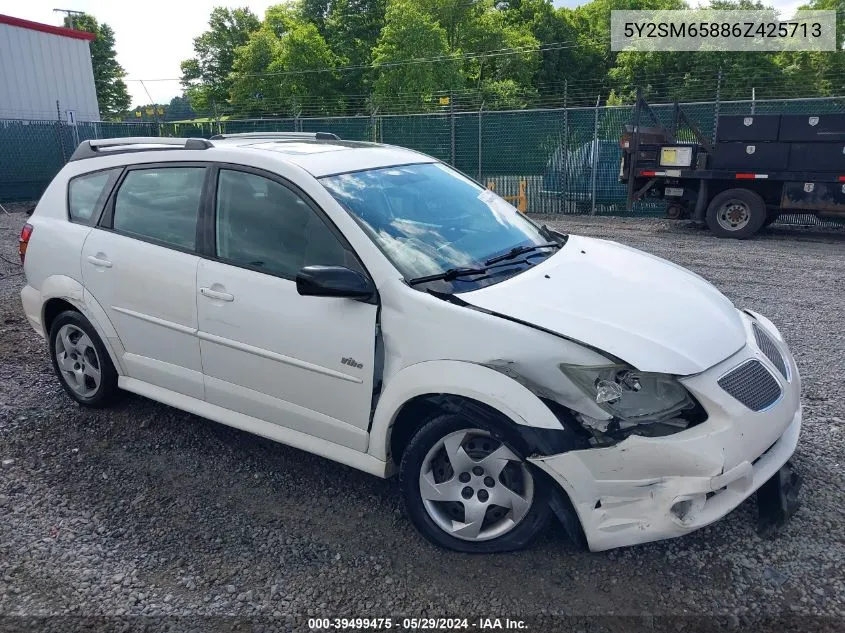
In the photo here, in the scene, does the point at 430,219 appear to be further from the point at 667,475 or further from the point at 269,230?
the point at 667,475

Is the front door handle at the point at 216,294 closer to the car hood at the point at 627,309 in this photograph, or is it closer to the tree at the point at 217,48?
the car hood at the point at 627,309

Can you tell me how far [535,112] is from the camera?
49.4 ft

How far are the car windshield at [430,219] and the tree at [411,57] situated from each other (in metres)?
38.1

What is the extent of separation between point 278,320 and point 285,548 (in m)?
1.06

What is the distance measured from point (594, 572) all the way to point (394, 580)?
33.2 inches

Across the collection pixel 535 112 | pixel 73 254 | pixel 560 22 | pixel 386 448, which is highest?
pixel 560 22

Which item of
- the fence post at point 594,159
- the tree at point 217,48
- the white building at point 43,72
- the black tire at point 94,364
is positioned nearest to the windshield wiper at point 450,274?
the black tire at point 94,364

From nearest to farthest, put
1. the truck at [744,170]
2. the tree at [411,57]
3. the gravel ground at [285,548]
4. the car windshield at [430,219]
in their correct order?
the gravel ground at [285,548]
the car windshield at [430,219]
the truck at [744,170]
the tree at [411,57]

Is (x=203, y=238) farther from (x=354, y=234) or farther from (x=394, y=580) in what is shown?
(x=394, y=580)

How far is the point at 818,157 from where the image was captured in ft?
35.4

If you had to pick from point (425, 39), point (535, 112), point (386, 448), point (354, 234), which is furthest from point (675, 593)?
point (425, 39)

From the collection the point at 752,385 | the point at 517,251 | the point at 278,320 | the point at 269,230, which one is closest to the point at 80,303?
the point at 269,230

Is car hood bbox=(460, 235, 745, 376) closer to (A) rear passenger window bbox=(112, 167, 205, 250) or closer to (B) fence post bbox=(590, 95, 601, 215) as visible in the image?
(A) rear passenger window bbox=(112, 167, 205, 250)

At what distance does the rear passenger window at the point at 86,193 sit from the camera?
438 centimetres
